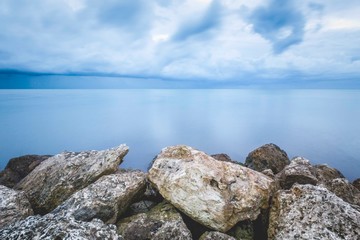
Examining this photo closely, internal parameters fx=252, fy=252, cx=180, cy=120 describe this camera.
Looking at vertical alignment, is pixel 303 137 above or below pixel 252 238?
below

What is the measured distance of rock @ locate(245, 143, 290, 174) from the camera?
14.1 m

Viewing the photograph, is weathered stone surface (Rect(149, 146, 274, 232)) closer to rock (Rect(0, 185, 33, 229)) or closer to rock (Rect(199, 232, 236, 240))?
rock (Rect(199, 232, 236, 240))

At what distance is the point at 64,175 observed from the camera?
28.6 feet

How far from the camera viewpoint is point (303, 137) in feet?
213

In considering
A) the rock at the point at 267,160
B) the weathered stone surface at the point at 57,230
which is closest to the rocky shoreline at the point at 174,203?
the weathered stone surface at the point at 57,230

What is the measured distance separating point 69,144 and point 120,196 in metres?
60.5

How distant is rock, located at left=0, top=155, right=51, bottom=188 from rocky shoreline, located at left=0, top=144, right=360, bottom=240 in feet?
17.6

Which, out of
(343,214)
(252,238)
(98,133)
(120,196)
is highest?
(343,214)

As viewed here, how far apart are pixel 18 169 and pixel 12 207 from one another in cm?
931

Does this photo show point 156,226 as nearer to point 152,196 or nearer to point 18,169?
point 152,196

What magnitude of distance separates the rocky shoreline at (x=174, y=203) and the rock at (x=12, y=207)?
0.07ft

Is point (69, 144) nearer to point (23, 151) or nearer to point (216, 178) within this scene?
point (23, 151)

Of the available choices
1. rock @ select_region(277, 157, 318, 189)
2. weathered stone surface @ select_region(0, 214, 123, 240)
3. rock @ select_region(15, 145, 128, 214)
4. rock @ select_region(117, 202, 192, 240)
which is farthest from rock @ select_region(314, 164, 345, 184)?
weathered stone surface @ select_region(0, 214, 123, 240)

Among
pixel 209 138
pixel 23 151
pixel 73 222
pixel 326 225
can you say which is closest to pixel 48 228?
pixel 73 222
